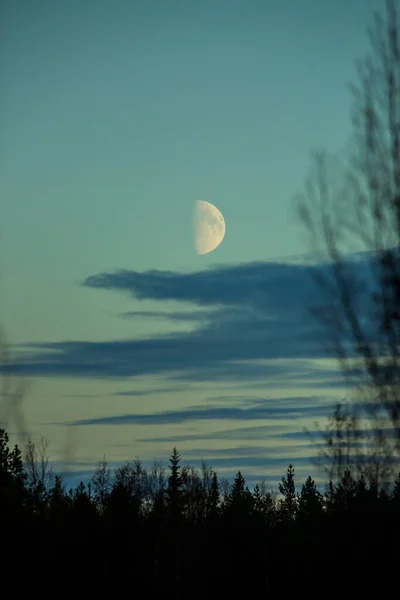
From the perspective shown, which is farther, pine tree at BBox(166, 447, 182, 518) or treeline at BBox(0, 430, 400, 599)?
pine tree at BBox(166, 447, 182, 518)

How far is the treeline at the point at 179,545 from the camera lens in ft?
113

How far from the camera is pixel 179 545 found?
6812 cm

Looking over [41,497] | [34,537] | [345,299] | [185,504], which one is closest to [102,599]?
[41,497]

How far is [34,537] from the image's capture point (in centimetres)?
4131

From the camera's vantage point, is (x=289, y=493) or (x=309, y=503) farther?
(x=289, y=493)

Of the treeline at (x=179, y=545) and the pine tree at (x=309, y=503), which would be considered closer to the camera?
the treeline at (x=179, y=545)

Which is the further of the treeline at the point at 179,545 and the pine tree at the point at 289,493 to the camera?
the pine tree at the point at 289,493

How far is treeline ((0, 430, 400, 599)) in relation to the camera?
34562mm

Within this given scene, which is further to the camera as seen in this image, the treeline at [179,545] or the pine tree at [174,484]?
the pine tree at [174,484]

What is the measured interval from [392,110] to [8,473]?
109ft

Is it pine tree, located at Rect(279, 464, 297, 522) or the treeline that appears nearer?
the treeline

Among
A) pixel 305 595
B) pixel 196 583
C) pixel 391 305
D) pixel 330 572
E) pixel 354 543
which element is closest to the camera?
pixel 391 305

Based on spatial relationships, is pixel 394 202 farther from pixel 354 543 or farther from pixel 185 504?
pixel 185 504

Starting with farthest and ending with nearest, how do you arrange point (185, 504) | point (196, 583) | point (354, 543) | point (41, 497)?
point (185, 504) < point (196, 583) < point (41, 497) < point (354, 543)
